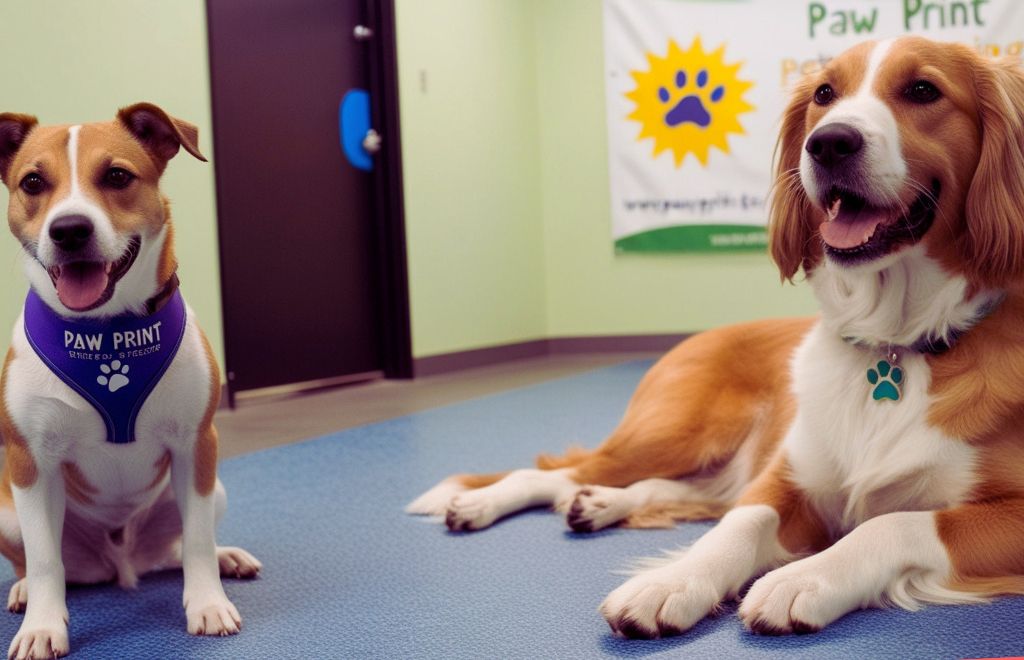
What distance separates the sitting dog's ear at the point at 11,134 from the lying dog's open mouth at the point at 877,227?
4.70 ft

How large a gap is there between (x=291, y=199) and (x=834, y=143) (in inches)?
159

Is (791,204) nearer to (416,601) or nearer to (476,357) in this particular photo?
(416,601)

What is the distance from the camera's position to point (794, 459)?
75.6 inches

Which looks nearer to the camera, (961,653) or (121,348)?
(961,653)

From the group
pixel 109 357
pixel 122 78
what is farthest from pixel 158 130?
pixel 122 78

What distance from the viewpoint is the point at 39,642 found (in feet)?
5.24

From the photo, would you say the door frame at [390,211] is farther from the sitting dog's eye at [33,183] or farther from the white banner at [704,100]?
the sitting dog's eye at [33,183]

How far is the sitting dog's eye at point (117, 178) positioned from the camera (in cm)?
176

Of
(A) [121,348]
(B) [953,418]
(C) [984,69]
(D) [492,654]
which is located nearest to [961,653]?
(B) [953,418]

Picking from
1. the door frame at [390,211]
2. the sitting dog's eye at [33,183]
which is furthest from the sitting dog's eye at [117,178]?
the door frame at [390,211]

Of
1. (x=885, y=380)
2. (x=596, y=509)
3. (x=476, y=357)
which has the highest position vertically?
(x=885, y=380)

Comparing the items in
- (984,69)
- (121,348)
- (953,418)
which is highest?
(984,69)

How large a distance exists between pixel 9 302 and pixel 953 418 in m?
3.31

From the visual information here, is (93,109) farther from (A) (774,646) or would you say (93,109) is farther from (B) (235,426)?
(A) (774,646)
